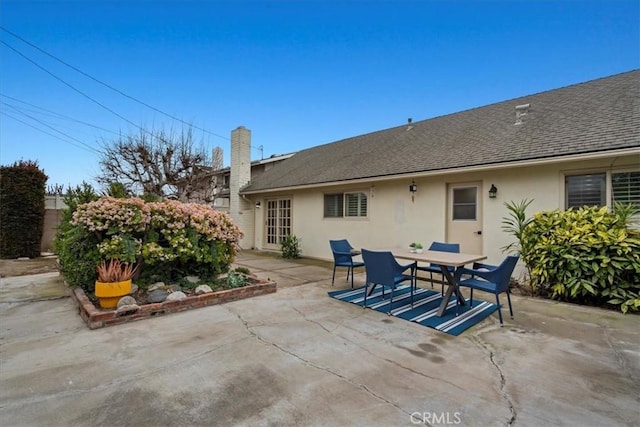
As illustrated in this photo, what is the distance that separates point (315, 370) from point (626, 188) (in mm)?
6253

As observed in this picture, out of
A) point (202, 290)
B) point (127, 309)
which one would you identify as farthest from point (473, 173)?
point (127, 309)

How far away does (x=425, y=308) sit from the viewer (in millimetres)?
4707

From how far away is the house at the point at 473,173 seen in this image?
5441mm

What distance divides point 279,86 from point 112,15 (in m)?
5.82

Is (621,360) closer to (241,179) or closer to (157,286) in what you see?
(157,286)

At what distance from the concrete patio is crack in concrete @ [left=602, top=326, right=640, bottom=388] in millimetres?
18

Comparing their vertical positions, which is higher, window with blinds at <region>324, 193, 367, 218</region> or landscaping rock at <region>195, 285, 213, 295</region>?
window with blinds at <region>324, 193, 367, 218</region>

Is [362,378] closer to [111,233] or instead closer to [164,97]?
[111,233]

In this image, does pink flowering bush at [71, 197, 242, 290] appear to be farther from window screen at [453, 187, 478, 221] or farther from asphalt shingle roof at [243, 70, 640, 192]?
window screen at [453, 187, 478, 221]

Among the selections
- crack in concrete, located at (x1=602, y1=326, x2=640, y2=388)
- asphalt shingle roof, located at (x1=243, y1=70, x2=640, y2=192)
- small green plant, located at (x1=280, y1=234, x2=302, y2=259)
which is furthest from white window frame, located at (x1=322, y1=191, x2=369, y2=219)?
crack in concrete, located at (x1=602, y1=326, x2=640, y2=388)

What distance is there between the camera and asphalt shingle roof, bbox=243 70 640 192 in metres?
5.55

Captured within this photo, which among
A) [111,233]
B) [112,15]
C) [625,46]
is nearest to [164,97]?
[112,15]

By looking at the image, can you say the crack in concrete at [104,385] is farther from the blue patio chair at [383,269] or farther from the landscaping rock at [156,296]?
the blue patio chair at [383,269]

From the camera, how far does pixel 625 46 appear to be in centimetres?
764
